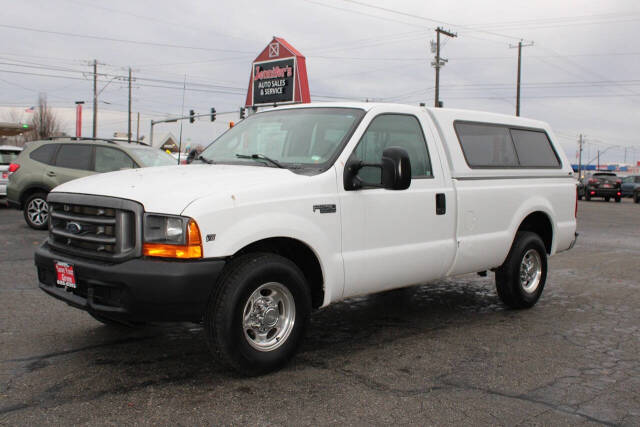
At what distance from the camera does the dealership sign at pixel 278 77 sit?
20.0 metres

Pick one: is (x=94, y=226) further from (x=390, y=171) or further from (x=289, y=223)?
(x=390, y=171)

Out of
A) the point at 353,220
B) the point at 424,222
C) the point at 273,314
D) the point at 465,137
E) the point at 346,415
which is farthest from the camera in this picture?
the point at 465,137

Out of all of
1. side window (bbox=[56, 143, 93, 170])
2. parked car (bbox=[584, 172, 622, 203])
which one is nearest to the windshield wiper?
side window (bbox=[56, 143, 93, 170])

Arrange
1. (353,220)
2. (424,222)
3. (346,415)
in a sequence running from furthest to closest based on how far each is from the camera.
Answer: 1. (424,222)
2. (353,220)
3. (346,415)

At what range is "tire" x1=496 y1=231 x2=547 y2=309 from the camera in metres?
6.33

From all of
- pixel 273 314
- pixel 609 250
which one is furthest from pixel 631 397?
pixel 609 250

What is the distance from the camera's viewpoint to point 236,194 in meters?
3.99

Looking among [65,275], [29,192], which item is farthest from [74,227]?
[29,192]

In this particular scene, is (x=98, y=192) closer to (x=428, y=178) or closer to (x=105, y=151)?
(x=428, y=178)

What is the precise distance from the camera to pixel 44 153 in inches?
503

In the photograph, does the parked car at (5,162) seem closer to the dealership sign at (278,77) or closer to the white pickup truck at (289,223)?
the dealership sign at (278,77)

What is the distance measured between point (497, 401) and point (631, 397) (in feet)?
2.94

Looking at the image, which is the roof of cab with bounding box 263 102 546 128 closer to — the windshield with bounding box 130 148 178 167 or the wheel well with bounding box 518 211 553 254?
the wheel well with bounding box 518 211 553 254

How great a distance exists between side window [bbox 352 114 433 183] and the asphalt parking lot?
139 centimetres
